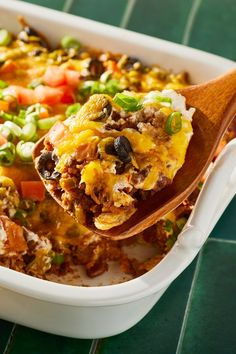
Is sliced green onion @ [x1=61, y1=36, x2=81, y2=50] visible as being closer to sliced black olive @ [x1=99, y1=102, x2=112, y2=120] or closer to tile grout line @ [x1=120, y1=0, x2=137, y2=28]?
tile grout line @ [x1=120, y1=0, x2=137, y2=28]

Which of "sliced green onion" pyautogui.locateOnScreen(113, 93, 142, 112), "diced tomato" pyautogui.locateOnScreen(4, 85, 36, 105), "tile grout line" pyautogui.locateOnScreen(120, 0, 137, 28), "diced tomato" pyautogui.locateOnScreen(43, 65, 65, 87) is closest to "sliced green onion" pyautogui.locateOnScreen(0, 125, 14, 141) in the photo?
"diced tomato" pyautogui.locateOnScreen(4, 85, 36, 105)

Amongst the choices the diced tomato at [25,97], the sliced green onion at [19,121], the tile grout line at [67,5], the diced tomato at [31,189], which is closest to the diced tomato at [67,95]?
the diced tomato at [25,97]

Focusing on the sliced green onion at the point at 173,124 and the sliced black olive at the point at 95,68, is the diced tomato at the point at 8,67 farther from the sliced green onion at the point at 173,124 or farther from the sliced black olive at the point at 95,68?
the sliced green onion at the point at 173,124

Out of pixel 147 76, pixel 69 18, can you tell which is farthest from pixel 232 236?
pixel 69 18

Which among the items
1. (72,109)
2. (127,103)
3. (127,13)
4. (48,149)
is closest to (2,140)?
(72,109)

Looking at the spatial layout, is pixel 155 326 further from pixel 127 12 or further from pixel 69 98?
pixel 127 12

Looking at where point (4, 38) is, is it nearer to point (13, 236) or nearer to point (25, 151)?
point (25, 151)
